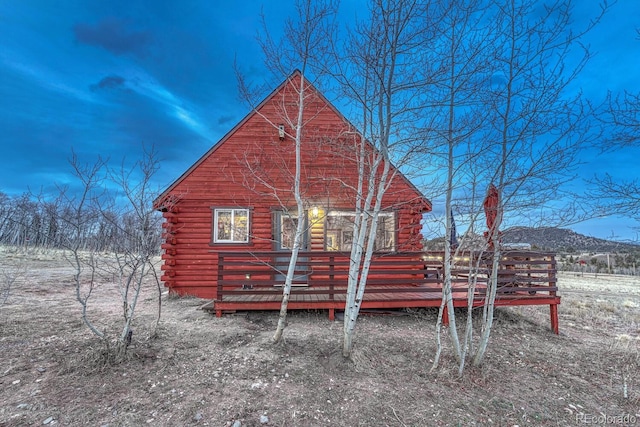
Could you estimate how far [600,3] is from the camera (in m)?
3.70

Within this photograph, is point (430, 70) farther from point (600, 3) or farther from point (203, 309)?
point (203, 309)

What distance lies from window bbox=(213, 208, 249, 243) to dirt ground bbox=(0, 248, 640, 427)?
312 cm

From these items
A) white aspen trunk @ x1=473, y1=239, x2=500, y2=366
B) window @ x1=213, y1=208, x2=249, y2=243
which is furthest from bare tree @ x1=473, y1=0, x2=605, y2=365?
window @ x1=213, y1=208, x2=249, y2=243

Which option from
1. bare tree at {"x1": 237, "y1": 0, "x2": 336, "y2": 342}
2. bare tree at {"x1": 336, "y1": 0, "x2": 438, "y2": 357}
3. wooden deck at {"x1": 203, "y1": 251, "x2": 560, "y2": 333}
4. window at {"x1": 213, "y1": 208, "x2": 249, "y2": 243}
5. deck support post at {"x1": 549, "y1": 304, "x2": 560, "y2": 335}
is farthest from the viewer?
window at {"x1": 213, "y1": 208, "x2": 249, "y2": 243}

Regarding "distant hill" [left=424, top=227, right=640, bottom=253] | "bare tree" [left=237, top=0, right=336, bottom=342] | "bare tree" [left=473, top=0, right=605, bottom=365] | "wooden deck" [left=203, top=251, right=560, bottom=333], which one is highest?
"bare tree" [left=237, top=0, right=336, bottom=342]

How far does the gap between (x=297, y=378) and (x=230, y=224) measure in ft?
20.0

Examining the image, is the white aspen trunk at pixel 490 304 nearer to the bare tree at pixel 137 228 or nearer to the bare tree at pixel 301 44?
the bare tree at pixel 301 44

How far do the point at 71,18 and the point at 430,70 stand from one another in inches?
991

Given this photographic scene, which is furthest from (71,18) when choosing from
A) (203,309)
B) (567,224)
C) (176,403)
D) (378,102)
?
(567,224)

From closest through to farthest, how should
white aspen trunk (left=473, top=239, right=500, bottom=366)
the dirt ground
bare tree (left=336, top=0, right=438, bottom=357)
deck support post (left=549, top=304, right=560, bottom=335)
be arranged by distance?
the dirt ground, white aspen trunk (left=473, top=239, right=500, bottom=366), bare tree (left=336, top=0, right=438, bottom=357), deck support post (left=549, top=304, right=560, bottom=335)

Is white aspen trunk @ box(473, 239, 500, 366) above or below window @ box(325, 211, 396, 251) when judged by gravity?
below

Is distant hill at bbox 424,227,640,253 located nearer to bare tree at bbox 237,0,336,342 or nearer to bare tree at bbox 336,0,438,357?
bare tree at bbox 336,0,438,357

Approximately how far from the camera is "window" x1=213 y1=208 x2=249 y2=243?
8.91 m

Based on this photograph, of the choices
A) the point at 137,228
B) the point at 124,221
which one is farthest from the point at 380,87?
the point at 124,221
